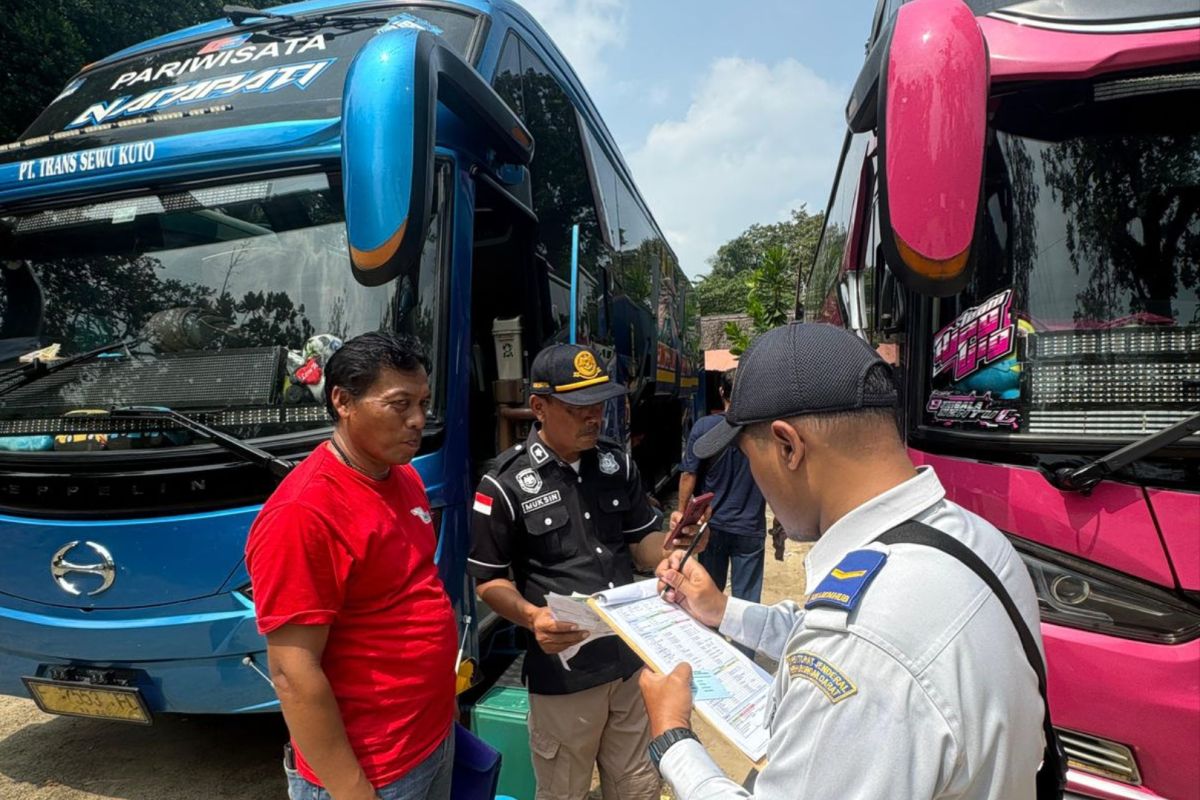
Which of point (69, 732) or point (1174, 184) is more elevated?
point (1174, 184)

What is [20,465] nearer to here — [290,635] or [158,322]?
[158,322]

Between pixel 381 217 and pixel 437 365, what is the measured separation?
91 cm

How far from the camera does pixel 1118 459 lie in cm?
179

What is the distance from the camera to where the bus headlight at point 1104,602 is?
68.8 inches

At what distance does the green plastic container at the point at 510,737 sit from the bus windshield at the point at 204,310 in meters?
1.30

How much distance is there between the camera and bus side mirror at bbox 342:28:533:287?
6.26 ft

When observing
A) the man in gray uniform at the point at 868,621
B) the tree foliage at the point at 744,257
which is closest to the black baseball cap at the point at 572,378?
the man in gray uniform at the point at 868,621

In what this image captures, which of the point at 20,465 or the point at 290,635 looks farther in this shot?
the point at 20,465

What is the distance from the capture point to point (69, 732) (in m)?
3.51

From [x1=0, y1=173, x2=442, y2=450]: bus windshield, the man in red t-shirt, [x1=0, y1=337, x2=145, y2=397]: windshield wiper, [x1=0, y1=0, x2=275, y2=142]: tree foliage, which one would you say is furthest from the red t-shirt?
[x1=0, y1=0, x2=275, y2=142]: tree foliage

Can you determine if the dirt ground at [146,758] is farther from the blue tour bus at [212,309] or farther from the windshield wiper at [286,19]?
the windshield wiper at [286,19]

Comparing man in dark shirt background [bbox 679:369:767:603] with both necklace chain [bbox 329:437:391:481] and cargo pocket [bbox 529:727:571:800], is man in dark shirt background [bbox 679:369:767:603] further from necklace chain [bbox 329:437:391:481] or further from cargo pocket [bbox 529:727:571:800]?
necklace chain [bbox 329:437:391:481]

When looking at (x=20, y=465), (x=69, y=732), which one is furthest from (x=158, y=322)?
(x=69, y=732)

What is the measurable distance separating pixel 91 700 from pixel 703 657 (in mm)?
2393
